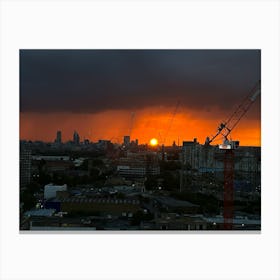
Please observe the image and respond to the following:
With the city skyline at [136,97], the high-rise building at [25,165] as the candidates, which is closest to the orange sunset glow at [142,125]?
the city skyline at [136,97]

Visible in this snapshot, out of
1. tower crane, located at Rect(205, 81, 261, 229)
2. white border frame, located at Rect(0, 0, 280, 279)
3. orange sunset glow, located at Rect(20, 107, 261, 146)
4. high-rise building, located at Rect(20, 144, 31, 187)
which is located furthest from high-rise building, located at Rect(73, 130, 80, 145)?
tower crane, located at Rect(205, 81, 261, 229)

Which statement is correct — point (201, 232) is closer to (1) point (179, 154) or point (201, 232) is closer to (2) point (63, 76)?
(1) point (179, 154)
